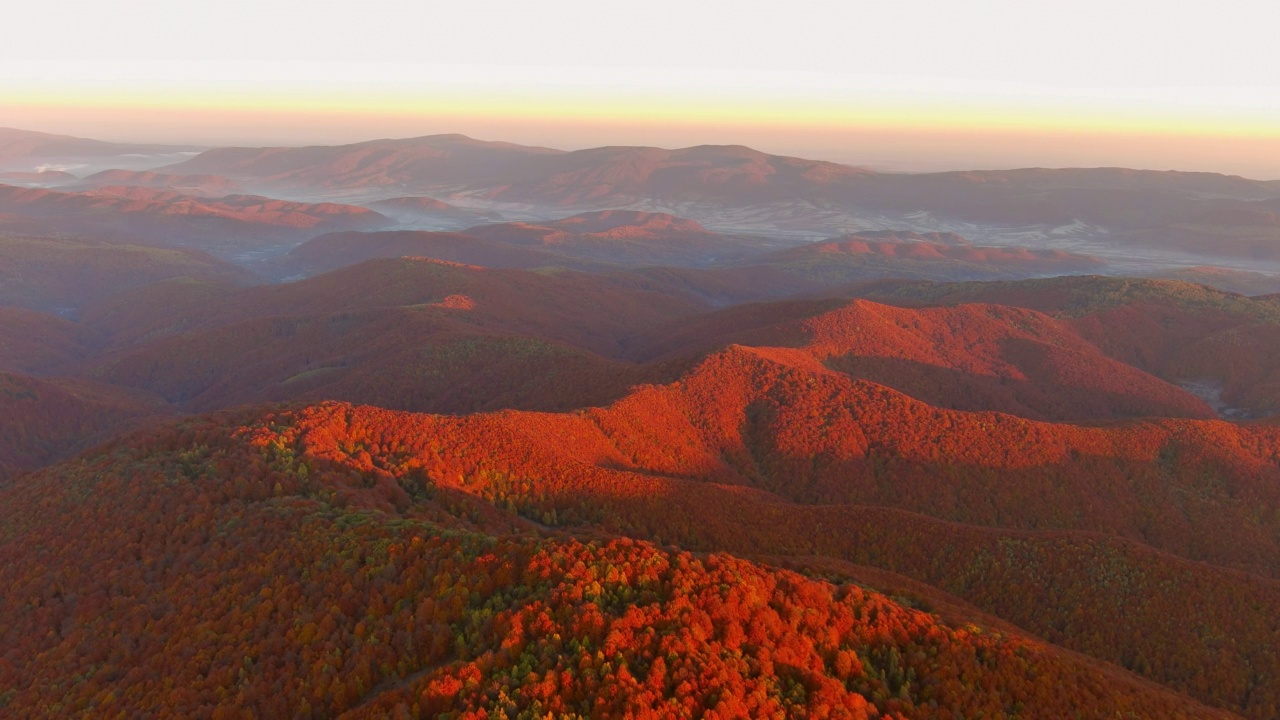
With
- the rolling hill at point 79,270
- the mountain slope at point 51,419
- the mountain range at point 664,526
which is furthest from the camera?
the rolling hill at point 79,270

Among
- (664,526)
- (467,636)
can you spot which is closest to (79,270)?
(664,526)

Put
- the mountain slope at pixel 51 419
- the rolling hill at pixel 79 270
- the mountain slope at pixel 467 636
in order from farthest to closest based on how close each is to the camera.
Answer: the rolling hill at pixel 79 270 < the mountain slope at pixel 51 419 < the mountain slope at pixel 467 636

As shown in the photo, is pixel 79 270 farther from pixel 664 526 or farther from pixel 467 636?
pixel 467 636

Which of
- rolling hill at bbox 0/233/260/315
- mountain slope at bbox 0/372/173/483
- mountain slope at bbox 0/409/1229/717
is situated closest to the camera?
mountain slope at bbox 0/409/1229/717

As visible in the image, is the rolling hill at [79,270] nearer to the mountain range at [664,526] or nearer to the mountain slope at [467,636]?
the mountain range at [664,526]

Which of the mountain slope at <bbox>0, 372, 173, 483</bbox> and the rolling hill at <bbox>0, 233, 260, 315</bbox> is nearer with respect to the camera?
the mountain slope at <bbox>0, 372, 173, 483</bbox>

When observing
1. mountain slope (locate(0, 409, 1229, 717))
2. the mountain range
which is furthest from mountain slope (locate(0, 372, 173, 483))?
mountain slope (locate(0, 409, 1229, 717))

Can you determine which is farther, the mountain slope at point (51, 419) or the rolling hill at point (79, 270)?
the rolling hill at point (79, 270)

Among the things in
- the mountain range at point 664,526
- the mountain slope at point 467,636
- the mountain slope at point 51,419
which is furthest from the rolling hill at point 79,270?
the mountain slope at point 467,636

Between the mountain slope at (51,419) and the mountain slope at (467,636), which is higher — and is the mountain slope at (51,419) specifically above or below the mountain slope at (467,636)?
below

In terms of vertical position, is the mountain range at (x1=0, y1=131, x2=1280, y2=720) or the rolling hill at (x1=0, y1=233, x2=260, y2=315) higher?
the mountain range at (x1=0, y1=131, x2=1280, y2=720)

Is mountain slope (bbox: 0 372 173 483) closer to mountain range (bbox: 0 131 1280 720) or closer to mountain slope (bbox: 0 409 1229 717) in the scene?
mountain range (bbox: 0 131 1280 720)

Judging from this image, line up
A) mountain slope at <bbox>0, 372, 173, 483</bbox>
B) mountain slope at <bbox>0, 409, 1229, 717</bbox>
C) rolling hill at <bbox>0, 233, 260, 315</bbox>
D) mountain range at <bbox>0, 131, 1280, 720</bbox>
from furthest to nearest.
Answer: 1. rolling hill at <bbox>0, 233, 260, 315</bbox>
2. mountain slope at <bbox>0, 372, 173, 483</bbox>
3. mountain range at <bbox>0, 131, 1280, 720</bbox>
4. mountain slope at <bbox>0, 409, 1229, 717</bbox>

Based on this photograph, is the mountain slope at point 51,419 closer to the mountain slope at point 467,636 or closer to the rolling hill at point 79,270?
the mountain slope at point 467,636
